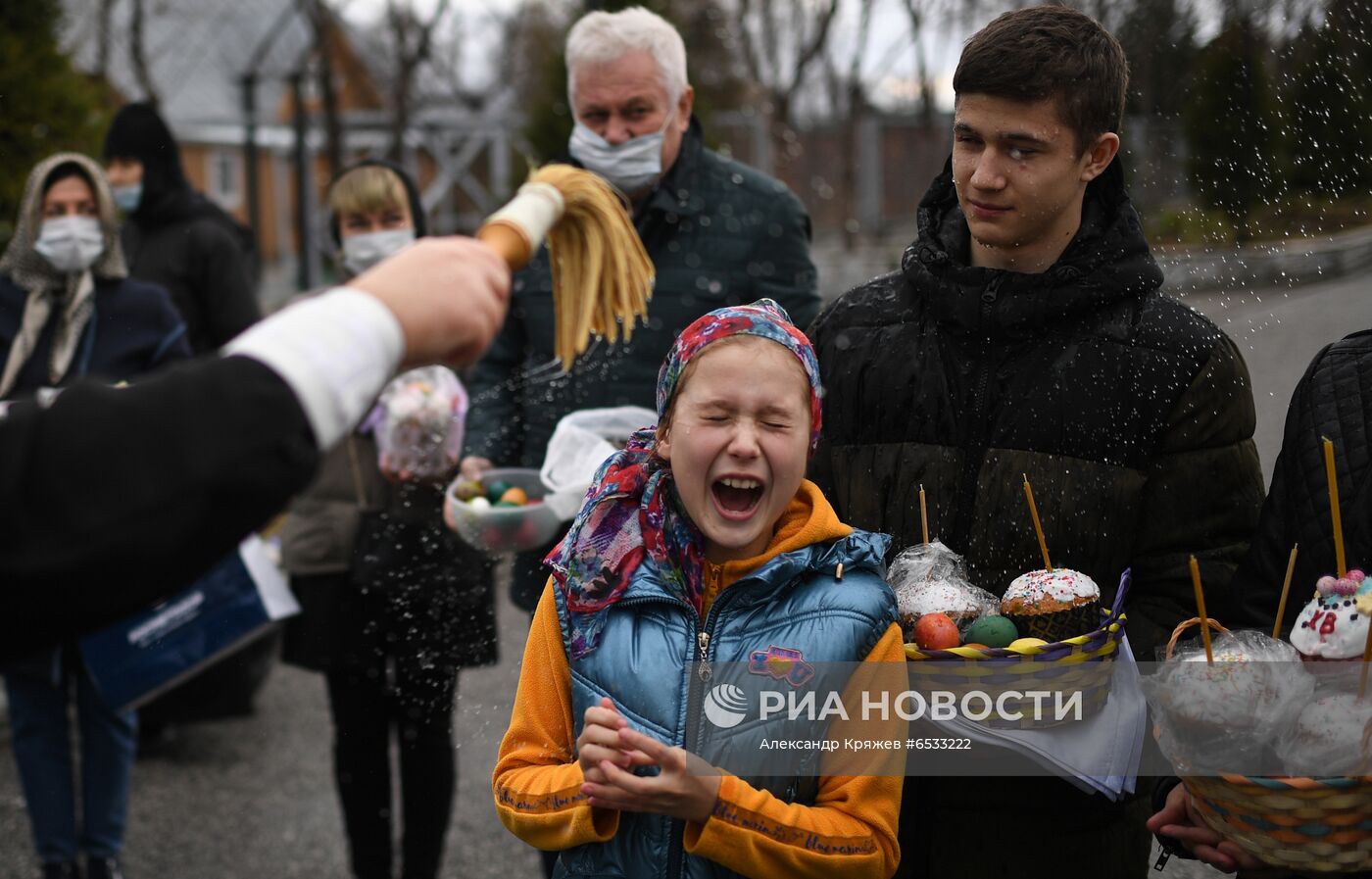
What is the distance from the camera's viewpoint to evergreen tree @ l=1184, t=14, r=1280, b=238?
9.37 feet

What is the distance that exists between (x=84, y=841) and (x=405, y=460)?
1762mm

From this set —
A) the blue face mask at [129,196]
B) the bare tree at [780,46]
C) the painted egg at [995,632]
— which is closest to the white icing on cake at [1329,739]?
the painted egg at [995,632]

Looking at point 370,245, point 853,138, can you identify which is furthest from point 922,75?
point 370,245

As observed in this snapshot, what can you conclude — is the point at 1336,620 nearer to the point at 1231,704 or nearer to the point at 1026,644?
the point at 1231,704

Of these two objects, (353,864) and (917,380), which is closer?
(917,380)

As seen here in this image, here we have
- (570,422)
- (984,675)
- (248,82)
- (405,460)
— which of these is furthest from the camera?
(248,82)

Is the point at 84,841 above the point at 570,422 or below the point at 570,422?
below

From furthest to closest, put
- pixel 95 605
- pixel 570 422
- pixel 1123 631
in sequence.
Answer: pixel 570 422 < pixel 1123 631 < pixel 95 605

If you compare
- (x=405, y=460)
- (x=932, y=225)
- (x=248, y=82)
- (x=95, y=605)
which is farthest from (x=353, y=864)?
(x=248, y=82)

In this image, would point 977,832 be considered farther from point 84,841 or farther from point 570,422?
point 84,841

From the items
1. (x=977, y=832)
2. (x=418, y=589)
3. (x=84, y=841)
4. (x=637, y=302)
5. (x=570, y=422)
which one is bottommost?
(x=84, y=841)

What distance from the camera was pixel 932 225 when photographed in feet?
9.40

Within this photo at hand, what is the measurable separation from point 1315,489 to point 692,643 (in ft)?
3.52

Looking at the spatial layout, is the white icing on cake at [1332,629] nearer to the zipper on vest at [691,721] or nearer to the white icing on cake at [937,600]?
the white icing on cake at [937,600]
